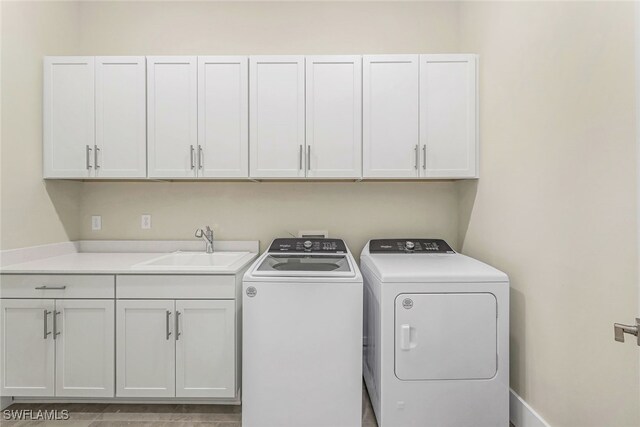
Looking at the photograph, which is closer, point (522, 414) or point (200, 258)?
point (522, 414)

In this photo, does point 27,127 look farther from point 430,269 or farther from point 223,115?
point 430,269

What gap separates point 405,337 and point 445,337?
0.67 ft

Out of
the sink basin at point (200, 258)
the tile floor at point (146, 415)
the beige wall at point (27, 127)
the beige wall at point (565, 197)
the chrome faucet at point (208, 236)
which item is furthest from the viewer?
the chrome faucet at point (208, 236)

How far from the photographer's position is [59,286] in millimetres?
1866

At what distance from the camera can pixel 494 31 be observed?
2035 mm

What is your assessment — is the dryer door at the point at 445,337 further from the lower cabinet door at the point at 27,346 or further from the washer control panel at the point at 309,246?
the lower cabinet door at the point at 27,346

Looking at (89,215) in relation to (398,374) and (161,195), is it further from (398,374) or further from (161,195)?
(398,374)

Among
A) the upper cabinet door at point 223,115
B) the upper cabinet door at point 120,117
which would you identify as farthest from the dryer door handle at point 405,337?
the upper cabinet door at point 120,117

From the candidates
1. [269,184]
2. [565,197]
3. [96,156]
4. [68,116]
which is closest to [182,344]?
[269,184]

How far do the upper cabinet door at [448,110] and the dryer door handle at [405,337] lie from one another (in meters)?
1.10

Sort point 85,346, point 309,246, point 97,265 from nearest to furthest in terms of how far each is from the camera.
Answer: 1. point 85,346
2. point 97,265
3. point 309,246

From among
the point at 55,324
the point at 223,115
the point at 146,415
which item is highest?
the point at 223,115

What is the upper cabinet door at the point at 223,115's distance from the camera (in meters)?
2.21

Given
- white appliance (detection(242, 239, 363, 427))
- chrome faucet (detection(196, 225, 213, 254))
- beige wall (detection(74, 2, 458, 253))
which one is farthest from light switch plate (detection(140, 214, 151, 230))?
white appliance (detection(242, 239, 363, 427))
